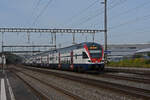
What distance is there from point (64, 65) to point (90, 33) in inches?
447

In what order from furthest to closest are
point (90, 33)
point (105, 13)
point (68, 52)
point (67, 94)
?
point (90, 33) → point (105, 13) → point (68, 52) → point (67, 94)

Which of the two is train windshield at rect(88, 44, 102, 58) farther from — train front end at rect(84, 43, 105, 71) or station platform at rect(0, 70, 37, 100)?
station platform at rect(0, 70, 37, 100)

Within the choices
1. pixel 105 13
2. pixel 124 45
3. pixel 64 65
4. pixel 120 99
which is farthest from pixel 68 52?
pixel 124 45

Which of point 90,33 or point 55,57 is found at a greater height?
point 90,33

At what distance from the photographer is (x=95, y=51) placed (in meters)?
25.5

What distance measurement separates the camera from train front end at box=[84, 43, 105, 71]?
25.0 metres

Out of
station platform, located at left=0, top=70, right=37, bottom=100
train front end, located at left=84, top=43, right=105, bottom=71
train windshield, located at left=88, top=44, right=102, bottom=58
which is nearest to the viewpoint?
station platform, located at left=0, top=70, right=37, bottom=100

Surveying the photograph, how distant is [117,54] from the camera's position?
89.2 metres

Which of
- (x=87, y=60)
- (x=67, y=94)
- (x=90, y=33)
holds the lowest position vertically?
(x=67, y=94)

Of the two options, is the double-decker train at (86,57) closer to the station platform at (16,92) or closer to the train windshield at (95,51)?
the train windshield at (95,51)

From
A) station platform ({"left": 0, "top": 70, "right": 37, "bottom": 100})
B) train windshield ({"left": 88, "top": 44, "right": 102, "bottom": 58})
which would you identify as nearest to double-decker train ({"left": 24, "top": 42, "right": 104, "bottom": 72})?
train windshield ({"left": 88, "top": 44, "right": 102, "bottom": 58})

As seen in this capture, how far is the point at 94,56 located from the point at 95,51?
58cm

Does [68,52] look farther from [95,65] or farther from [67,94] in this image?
[67,94]

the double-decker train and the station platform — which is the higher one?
the double-decker train
